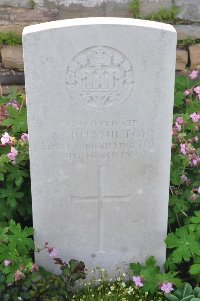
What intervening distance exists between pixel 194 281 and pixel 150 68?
124 cm

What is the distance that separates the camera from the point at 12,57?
13.9 ft

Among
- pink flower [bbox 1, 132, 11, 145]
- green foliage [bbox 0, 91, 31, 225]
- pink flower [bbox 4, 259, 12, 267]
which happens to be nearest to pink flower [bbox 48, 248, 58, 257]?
pink flower [bbox 4, 259, 12, 267]

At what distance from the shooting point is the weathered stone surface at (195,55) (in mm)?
4254

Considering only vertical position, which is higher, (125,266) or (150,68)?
(150,68)

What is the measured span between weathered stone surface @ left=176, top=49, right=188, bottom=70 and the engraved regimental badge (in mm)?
1645

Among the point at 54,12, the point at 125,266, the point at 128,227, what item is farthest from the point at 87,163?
the point at 54,12

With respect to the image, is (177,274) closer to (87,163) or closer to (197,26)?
(87,163)

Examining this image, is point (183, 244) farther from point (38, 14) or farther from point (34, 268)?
point (38, 14)

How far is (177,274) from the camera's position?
10.5 feet

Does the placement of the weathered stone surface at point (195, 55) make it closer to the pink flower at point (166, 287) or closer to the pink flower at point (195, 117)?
the pink flower at point (195, 117)

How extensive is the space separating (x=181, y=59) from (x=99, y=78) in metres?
1.72

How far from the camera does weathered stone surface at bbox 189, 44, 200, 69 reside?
4.25 metres

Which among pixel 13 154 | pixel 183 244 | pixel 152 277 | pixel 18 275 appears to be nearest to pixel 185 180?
pixel 183 244

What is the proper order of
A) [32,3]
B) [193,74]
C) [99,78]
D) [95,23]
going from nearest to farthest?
1. [95,23]
2. [99,78]
3. [193,74]
4. [32,3]
